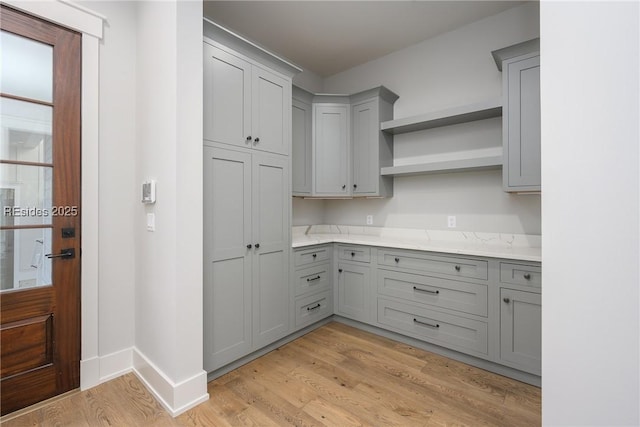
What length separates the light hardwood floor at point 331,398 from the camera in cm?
168

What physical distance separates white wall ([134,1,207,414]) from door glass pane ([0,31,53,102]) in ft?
1.87

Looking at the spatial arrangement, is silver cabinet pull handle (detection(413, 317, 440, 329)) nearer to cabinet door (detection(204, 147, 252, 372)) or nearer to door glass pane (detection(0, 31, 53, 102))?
cabinet door (detection(204, 147, 252, 372))

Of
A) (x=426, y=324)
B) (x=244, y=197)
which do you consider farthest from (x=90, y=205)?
(x=426, y=324)

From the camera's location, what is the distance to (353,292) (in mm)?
2977

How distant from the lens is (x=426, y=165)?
2.78 m

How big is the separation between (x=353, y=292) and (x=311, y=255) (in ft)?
1.94

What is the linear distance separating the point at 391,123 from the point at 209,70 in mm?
1806

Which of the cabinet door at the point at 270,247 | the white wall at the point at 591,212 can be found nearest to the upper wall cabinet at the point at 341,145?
the cabinet door at the point at 270,247

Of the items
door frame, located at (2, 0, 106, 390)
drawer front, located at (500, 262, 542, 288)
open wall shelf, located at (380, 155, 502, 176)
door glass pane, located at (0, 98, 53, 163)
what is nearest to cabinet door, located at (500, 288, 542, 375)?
drawer front, located at (500, 262, 542, 288)

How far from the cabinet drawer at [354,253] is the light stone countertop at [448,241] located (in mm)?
67

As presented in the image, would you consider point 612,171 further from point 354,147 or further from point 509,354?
point 354,147

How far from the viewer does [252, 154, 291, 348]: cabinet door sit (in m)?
2.34

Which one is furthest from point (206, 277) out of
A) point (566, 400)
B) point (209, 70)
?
point (566, 400)

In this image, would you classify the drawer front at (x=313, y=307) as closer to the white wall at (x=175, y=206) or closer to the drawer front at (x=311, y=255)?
the drawer front at (x=311, y=255)
